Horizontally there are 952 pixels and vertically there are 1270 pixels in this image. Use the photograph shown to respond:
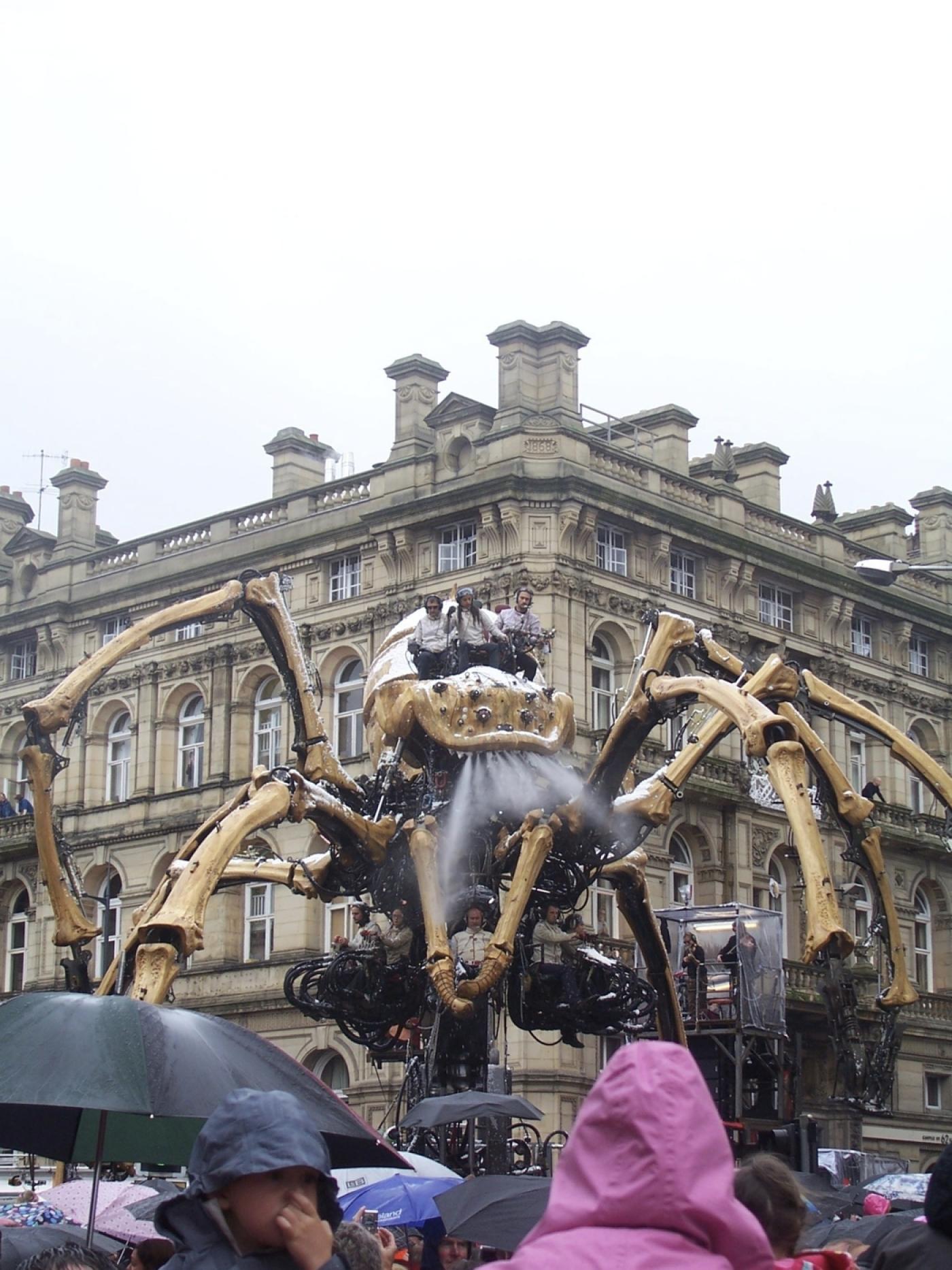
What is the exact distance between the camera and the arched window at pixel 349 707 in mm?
41656

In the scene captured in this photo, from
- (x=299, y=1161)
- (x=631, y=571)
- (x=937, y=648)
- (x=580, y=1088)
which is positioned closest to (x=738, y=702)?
(x=299, y=1161)

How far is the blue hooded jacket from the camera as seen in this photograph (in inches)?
159

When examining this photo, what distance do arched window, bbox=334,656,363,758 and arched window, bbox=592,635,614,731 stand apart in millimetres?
4523

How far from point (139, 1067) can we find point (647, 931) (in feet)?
29.5

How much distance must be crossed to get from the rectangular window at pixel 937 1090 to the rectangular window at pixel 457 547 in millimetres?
14856

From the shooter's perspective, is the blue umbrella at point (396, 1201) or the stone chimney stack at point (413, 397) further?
the stone chimney stack at point (413, 397)

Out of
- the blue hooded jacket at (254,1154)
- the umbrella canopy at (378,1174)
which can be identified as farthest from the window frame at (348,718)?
the blue hooded jacket at (254,1154)

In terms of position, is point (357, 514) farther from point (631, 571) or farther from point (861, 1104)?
point (861, 1104)

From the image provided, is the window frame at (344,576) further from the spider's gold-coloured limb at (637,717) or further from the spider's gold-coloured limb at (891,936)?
the spider's gold-coloured limb at (891,936)

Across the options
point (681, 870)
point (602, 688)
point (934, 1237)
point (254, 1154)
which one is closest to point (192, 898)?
point (934, 1237)

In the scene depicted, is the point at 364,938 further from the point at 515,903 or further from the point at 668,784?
the point at 668,784

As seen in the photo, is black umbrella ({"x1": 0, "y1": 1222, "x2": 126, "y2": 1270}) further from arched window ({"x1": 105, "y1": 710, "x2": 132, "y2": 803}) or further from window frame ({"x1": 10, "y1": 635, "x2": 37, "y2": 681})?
window frame ({"x1": 10, "y1": 635, "x2": 37, "y2": 681})

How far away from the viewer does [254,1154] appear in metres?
4.03

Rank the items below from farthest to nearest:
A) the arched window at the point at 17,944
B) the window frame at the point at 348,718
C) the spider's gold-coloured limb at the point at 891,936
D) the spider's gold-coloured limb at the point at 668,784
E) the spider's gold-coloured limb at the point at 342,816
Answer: the arched window at the point at 17,944 < the window frame at the point at 348,718 < the spider's gold-coloured limb at the point at 668,784 < the spider's gold-coloured limb at the point at 342,816 < the spider's gold-coloured limb at the point at 891,936
